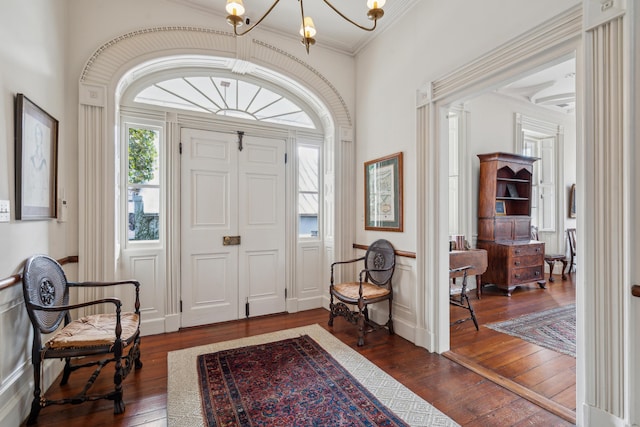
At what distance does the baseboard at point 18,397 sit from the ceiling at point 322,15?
11.3 feet

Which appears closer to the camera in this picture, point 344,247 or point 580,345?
point 580,345

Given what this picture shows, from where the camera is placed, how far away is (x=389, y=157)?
329cm

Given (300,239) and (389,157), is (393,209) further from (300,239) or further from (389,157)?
(300,239)

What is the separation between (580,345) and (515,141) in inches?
174

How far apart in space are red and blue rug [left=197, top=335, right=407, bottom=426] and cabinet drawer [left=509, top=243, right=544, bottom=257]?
11.4 ft

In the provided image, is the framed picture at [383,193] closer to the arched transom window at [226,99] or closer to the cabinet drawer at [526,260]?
the arched transom window at [226,99]

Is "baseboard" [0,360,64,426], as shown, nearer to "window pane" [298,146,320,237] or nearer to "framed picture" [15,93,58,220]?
"framed picture" [15,93,58,220]

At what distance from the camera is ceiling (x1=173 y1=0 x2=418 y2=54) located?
9.99 feet

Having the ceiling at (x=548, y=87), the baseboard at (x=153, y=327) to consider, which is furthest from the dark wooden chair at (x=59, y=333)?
the ceiling at (x=548, y=87)

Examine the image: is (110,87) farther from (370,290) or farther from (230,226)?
(370,290)

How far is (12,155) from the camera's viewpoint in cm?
184

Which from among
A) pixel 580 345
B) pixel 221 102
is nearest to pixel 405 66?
pixel 221 102

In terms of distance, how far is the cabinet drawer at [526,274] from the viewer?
4.55 meters

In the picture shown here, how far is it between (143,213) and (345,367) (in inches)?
103
